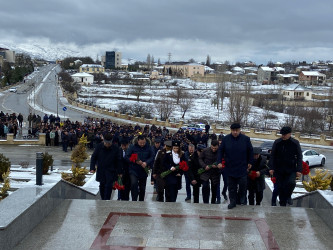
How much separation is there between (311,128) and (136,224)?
53.4m

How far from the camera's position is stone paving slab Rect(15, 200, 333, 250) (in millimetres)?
5809

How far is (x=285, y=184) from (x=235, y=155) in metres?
1.34

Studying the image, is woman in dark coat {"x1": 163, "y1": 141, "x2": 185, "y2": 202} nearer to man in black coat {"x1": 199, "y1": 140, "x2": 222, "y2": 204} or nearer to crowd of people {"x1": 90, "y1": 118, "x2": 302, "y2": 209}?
crowd of people {"x1": 90, "y1": 118, "x2": 302, "y2": 209}

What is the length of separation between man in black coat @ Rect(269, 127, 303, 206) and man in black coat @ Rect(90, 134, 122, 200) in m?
3.18

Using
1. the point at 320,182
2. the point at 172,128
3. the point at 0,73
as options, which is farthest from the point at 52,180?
the point at 0,73

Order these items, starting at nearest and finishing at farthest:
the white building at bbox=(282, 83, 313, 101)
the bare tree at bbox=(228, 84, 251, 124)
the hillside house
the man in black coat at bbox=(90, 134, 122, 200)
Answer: the man in black coat at bbox=(90, 134, 122, 200) → the bare tree at bbox=(228, 84, 251, 124) → the white building at bbox=(282, 83, 313, 101) → the hillside house

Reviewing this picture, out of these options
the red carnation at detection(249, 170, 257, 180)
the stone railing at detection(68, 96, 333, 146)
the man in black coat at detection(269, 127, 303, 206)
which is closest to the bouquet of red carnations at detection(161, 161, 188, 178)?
the red carnation at detection(249, 170, 257, 180)

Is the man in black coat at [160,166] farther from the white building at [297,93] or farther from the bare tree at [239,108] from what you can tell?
the white building at [297,93]

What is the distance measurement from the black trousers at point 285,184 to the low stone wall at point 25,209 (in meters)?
4.33

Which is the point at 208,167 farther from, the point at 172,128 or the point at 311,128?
the point at 311,128

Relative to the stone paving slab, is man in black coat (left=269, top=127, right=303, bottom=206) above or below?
above

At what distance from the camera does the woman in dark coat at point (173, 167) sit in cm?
830

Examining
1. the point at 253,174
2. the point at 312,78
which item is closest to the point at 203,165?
the point at 253,174

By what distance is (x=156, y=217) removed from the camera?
6.91 metres
